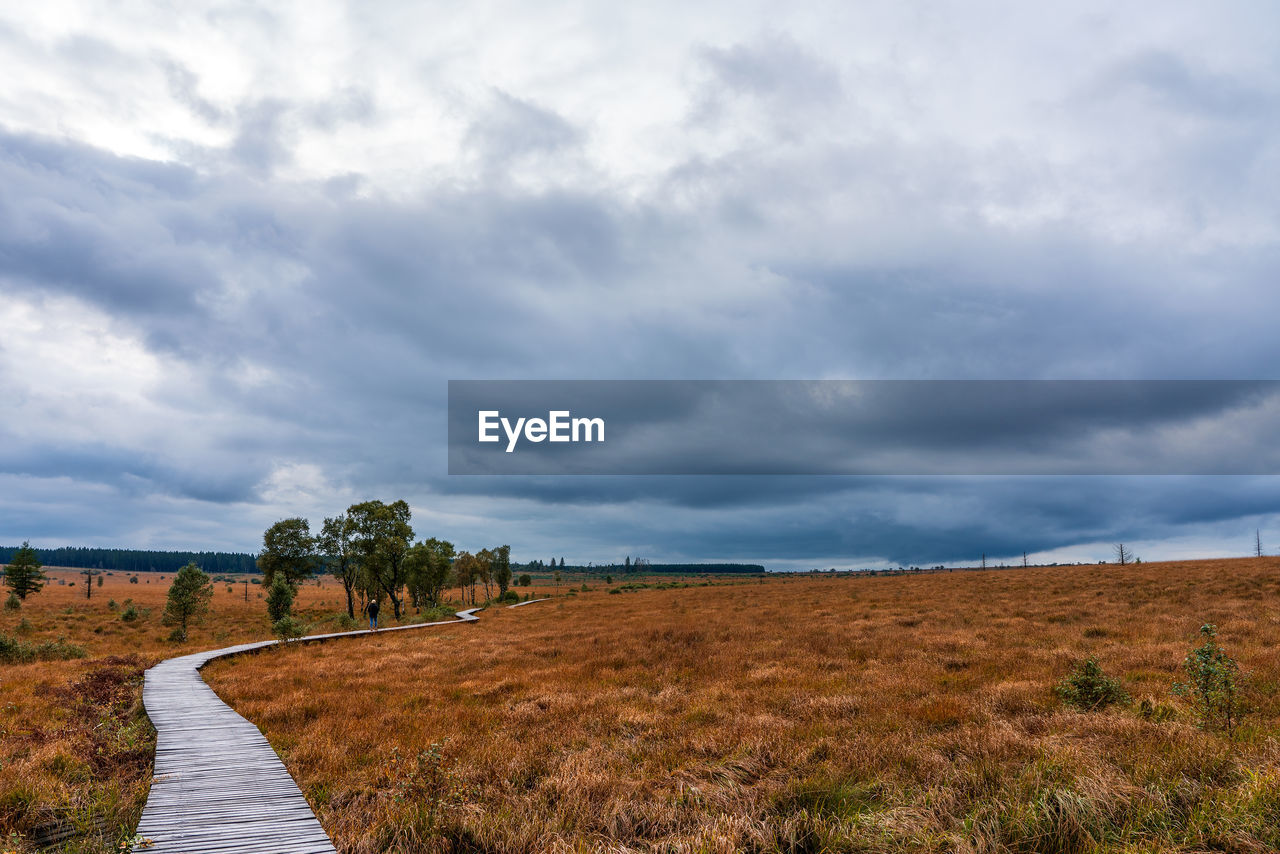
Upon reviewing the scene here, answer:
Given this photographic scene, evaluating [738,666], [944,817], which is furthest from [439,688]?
[944,817]

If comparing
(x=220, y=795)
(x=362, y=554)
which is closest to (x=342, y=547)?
(x=362, y=554)

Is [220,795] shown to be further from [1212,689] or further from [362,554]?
[362,554]

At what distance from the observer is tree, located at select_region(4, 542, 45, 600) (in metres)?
58.8

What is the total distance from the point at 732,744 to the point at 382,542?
55.7 meters

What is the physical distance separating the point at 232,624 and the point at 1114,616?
64.7 m

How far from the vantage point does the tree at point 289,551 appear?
64.2 m

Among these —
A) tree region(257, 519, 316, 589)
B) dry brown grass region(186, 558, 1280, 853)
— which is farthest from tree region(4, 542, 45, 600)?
dry brown grass region(186, 558, 1280, 853)

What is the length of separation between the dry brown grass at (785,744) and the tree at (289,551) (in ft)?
151

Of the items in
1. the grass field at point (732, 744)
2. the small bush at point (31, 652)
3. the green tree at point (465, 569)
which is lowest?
the green tree at point (465, 569)

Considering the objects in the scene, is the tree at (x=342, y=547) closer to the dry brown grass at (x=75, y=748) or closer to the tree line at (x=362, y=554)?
the tree line at (x=362, y=554)

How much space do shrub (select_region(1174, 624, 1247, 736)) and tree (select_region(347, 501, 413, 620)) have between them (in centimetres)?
5914

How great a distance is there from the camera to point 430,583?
7275 cm

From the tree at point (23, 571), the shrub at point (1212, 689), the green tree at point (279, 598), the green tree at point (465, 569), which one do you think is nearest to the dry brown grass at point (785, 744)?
the shrub at point (1212, 689)

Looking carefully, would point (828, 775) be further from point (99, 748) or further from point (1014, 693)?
point (99, 748)
